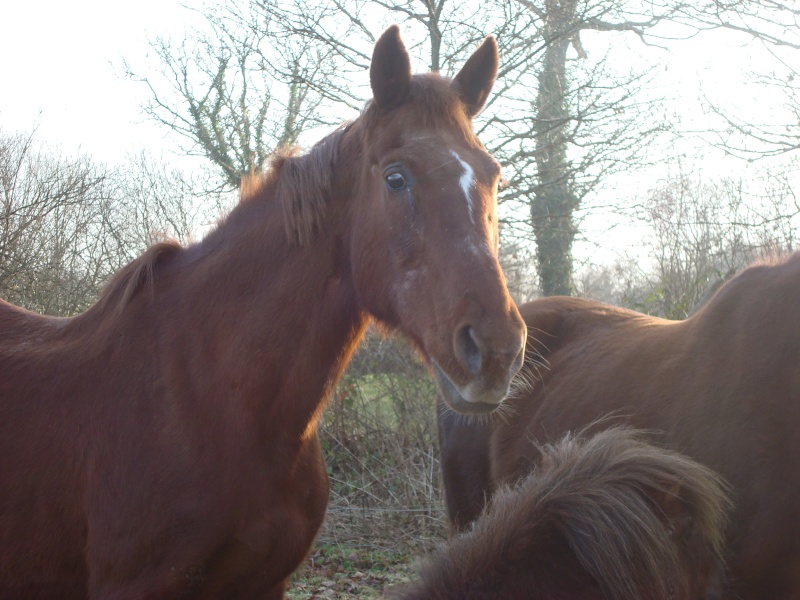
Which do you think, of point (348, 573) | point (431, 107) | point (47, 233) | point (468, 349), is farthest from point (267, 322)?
point (47, 233)

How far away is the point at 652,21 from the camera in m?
10.8

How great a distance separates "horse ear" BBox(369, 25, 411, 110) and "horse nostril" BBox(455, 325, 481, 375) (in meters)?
1.05

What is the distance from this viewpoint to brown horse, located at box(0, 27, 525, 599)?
2500mm

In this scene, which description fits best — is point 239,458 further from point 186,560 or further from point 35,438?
point 35,438

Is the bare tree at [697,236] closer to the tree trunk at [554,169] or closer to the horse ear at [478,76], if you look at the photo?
the tree trunk at [554,169]

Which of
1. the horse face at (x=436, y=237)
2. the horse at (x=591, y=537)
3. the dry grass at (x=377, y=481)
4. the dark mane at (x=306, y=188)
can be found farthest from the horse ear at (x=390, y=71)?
the dry grass at (x=377, y=481)

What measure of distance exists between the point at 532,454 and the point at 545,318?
108 cm

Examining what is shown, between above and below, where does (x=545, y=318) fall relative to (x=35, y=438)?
above

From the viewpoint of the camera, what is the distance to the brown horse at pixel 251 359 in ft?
8.20

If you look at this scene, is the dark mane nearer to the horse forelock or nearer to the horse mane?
the horse forelock

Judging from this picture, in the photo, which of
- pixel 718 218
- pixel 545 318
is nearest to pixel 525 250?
pixel 718 218

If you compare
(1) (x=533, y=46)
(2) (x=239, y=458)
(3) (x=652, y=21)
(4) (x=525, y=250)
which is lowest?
(2) (x=239, y=458)

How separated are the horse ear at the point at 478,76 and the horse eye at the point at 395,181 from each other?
657 mm

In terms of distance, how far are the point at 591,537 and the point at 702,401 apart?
5.42ft
